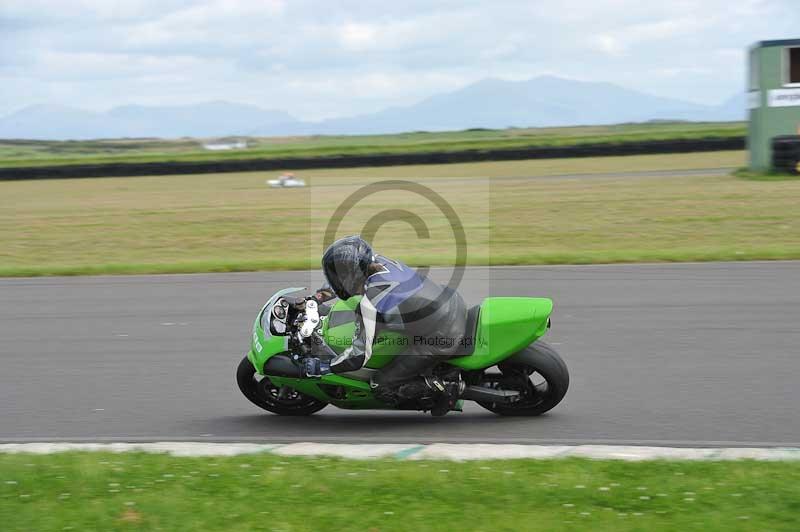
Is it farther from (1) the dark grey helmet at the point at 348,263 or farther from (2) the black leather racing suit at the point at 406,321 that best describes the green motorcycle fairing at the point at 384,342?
(1) the dark grey helmet at the point at 348,263

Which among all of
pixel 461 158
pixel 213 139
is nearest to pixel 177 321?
pixel 461 158

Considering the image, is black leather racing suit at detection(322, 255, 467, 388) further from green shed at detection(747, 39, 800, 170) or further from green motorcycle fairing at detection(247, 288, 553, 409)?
green shed at detection(747, 39, 800, 170)

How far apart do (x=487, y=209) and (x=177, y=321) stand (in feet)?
44.3

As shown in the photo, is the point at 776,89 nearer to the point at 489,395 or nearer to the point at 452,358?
the point at 489,395

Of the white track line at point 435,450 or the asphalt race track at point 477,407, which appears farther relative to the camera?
the asphalt race track at point 477,407

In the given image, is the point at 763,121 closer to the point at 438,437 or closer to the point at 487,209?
the point at 487,209

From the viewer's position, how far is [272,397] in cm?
728

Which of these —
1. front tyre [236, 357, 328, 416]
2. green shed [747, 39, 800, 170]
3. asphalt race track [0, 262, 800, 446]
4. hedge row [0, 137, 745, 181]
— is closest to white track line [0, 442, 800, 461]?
asphalt race track [0, 262, 800, 446]

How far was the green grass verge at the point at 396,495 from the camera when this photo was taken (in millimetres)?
4617

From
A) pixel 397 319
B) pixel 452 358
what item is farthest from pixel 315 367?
pixel 452 358

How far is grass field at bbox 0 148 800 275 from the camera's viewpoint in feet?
53.0

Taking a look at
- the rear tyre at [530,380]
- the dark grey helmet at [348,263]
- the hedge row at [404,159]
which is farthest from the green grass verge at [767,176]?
the dark grey helmet at [348,263]

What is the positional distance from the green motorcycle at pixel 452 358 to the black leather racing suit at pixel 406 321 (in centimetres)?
7

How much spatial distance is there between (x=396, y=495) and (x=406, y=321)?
1.79 meters
